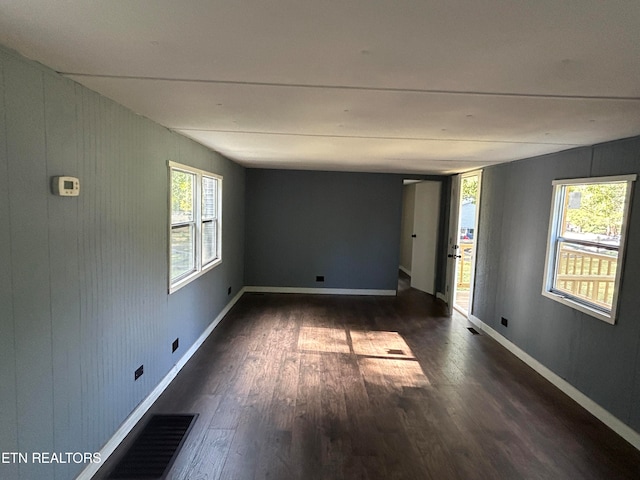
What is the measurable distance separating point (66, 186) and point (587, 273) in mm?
3890

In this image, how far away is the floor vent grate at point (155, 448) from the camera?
2.24 m

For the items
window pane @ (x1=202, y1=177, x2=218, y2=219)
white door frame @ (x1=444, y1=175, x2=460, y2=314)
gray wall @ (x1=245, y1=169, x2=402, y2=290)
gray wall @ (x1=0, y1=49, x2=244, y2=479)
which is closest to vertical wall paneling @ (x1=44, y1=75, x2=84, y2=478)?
gray wall @ (x1=0, y1=49, x2=244, y2=479)

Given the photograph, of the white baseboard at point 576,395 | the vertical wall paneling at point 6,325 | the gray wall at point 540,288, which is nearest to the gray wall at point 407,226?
the gray wall at point 540,288

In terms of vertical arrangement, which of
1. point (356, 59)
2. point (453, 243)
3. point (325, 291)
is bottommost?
point (325, 291)

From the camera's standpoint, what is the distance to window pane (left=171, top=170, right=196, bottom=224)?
3482 mm

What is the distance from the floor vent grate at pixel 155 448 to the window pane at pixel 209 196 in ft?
7.36

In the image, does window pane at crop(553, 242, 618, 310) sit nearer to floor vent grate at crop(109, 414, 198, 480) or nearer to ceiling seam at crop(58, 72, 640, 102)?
ceiling seam at crop(58, 72, 640, 102)

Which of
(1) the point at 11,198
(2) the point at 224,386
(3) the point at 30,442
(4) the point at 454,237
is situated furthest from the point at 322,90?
(4) the point at 454,237

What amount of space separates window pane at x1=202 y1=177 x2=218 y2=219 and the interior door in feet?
13.2

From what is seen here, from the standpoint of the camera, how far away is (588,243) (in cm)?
326

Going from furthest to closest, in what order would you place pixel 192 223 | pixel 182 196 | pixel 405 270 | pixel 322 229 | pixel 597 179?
pixel 405 270 → pixel 322 229 → pixel 192 223 → pixel 182 196 → pixel 597 179

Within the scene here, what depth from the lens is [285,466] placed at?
2.33m

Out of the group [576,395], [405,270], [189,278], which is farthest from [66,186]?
[405,270]

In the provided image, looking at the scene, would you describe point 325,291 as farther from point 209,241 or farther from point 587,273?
point 587,273
